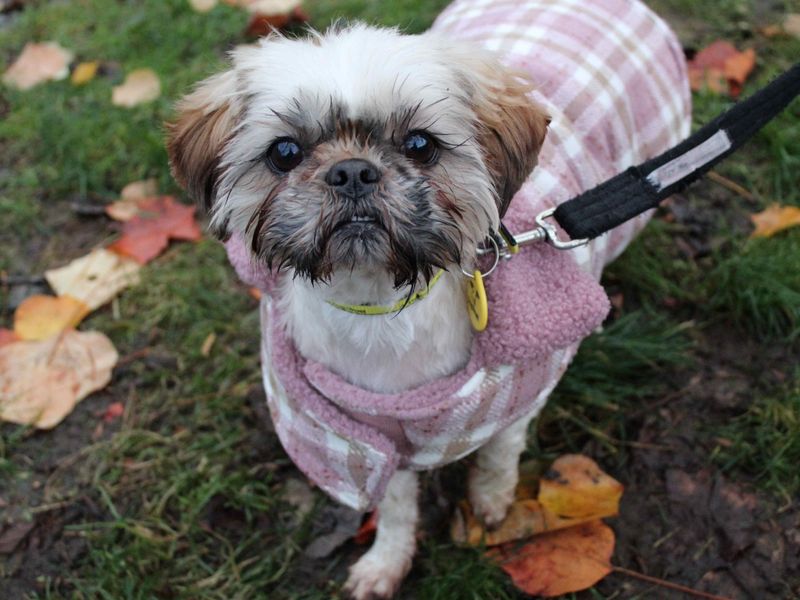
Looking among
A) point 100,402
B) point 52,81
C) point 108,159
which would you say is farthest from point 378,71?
point 52,81

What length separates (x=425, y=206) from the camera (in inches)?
68.2

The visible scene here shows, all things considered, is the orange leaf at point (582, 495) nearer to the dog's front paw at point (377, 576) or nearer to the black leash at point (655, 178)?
the dog's front paw at point (377, 576)

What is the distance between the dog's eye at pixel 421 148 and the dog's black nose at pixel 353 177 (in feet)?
0.49

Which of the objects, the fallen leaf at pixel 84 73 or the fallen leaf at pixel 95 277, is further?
the fallen leaf at pixel 84 73

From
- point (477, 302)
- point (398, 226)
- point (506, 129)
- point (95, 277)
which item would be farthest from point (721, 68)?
point (95, 277)

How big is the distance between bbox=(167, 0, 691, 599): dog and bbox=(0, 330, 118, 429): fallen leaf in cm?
116

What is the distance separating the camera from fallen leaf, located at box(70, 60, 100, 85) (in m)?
4.51

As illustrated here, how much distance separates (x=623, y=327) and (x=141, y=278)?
2.09m

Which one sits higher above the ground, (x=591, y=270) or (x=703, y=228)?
(x=591, y=270)

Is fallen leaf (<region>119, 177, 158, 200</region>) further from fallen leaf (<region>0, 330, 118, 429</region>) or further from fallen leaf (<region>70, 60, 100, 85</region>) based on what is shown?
fallen leaf (<region>70, 60, 100, 85</region>)

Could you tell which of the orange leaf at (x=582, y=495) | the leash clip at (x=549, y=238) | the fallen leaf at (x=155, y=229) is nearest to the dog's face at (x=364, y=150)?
the leash clip at (x=549, y=238)

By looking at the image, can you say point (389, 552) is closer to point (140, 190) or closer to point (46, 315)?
point (46, 315)

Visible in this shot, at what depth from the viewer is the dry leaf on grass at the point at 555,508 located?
2.55m

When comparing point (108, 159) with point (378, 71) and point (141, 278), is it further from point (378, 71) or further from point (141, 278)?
point (378, 71)
